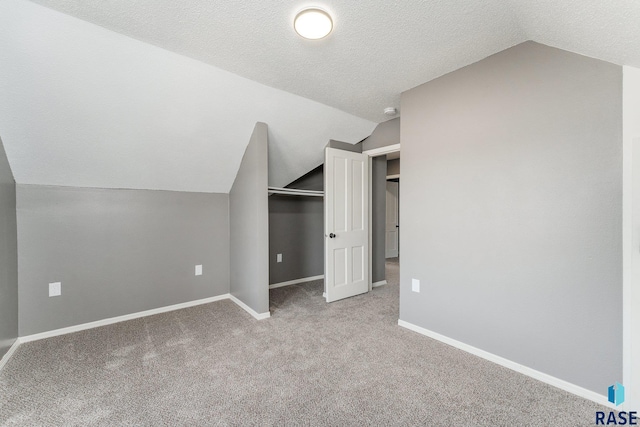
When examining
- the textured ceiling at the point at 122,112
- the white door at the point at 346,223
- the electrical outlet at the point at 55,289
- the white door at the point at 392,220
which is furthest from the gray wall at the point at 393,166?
the electrical outlet at the point at 55,289

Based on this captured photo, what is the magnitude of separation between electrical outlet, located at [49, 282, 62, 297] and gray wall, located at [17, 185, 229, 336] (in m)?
0.03

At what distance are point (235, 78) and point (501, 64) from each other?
2.15m

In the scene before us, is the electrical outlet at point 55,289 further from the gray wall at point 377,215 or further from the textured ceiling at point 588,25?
the textured ceiling at point 588,25

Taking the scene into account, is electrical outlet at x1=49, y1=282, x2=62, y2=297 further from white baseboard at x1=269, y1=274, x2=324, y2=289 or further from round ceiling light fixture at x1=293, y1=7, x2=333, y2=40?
round ceiling light fixture at x1=293, y1=7, x2=333, y2=40

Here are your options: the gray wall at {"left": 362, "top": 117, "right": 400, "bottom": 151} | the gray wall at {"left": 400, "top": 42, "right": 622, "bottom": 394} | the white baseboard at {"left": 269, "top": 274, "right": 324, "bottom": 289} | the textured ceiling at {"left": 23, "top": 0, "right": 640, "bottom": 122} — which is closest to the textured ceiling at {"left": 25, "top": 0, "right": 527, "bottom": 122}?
the textured ceiling at {"left": 23, "top": 0, "right": 640, "bottom": 122}

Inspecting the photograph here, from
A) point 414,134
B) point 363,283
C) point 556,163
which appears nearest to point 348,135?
point 414,134

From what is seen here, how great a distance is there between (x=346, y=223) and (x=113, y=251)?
2.61m

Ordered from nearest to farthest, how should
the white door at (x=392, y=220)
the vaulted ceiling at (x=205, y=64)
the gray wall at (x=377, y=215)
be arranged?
1. the vaulted ceiling at (x=205, y=64)
2. the gray wall at (x=377, y=215)
3. the white door at (x=392, y=220)

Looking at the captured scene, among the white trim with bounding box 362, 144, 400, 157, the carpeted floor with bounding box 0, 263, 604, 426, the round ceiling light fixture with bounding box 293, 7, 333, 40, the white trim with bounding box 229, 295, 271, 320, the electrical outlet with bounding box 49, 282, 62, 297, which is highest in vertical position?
the round ceiling light fixture with bounding box 293, 7, 333, 40

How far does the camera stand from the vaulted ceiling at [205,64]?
1.54 metres

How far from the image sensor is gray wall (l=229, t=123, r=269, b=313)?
284cm

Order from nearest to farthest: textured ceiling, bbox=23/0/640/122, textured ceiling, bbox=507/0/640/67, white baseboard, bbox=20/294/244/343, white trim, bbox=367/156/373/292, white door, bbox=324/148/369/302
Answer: textured ceiling, bbox=507/0/640/67
textured ceiling, bbox=23/0/640/122
white baseboard, bbox=20/294/244/343
white door, bbox=324/148/369/302
white trim, bbox=367/156/373/292

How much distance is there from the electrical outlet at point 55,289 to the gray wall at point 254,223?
5.43 ft

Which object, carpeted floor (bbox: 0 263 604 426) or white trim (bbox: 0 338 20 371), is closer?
carpeted floor (bbox: 0 263 604 426)
